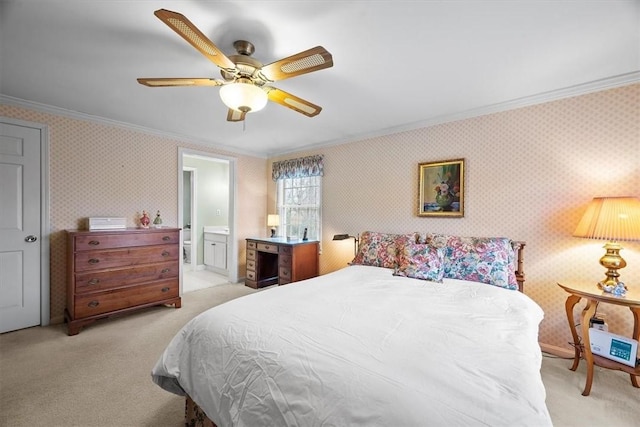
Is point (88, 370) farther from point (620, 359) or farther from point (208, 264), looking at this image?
point (620, 359)

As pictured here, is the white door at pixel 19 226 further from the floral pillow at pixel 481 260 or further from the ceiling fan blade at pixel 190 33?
the floral pillow at pixel 481 260

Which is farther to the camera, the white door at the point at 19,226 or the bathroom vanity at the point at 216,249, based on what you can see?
the bathroom vanity at the point at 216,249

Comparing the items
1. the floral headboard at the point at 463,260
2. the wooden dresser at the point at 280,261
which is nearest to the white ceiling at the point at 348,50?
the floral headboard at the point at 463,260

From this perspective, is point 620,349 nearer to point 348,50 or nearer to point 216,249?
point 348,50

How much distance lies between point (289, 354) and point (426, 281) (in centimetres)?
164

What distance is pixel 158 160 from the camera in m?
3.77

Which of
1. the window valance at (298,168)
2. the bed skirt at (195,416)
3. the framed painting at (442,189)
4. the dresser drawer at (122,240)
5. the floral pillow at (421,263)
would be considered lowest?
the bed skirt at (195,416)

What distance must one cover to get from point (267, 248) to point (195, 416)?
2.82 m

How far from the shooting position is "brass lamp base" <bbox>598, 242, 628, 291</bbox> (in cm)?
204

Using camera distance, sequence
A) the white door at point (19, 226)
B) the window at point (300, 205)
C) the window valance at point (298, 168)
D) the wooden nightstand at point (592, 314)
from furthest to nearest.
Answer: the window at point (300, 205), the window valance at point (298, 168), the white door at point (19, 226), the wooden nightstand at point (592, 314)

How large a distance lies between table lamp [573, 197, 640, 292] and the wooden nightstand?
12 cm

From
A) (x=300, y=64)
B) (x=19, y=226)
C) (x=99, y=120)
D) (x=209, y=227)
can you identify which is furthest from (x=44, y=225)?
(x=300, y=64)

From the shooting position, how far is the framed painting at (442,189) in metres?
2.99

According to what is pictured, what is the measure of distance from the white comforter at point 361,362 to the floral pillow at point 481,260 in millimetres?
453
